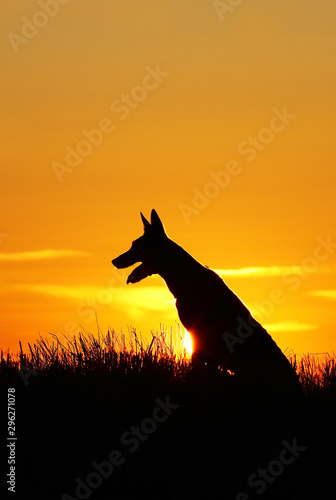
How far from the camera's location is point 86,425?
9.02 metres

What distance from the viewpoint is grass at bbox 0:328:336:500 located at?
8.30m

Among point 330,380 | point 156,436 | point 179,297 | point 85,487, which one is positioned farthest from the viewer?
point 179,297

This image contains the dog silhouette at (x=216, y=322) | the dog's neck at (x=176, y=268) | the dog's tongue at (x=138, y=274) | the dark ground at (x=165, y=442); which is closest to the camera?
the dark ground at (x=165, y=442)

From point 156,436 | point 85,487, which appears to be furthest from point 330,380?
point 85,487

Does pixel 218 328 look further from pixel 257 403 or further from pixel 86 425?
pixel 86 425

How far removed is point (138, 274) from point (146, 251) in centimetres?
38

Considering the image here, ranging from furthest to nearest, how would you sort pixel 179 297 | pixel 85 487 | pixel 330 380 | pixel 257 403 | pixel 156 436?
pixel 179 297 → pixel 330 380 → pixel 257 403 → pixel 156 436 → pixel 85 487

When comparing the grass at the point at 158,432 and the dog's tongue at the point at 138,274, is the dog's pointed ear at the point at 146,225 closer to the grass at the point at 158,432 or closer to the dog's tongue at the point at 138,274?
the dog's tongue at the point at 138,274

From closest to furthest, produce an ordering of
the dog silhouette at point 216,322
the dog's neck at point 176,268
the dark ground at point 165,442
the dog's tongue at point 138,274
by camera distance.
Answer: the dark ground at point 165,442
the dog silhouette at point 216,322
the dog's neck at point 176,268
the dog's tongue at point 138,274

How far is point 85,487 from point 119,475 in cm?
37

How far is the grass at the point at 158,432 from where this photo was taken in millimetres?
8297

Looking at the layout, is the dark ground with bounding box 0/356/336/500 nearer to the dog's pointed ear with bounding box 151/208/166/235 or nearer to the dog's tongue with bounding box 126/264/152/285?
the dog's tongue with bounding box 126/264/152/285

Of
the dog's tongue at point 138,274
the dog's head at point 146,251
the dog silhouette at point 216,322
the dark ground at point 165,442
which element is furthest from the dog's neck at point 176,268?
the dark ground at point 165,442

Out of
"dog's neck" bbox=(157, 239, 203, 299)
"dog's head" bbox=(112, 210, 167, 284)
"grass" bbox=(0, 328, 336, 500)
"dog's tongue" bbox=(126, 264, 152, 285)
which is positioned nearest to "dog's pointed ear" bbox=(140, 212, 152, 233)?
"dog's head" bbox=(112, 210, 167, 284)
